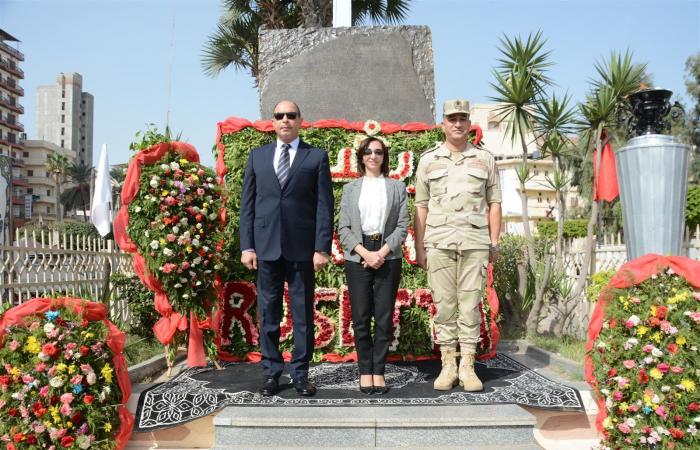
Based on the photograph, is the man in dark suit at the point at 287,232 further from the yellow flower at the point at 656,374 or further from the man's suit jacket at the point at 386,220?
the yellow flower at the point at 656,374

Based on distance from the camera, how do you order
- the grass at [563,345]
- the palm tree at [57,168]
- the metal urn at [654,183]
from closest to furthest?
A: 1. the metal urn at [654,183]
2. the grass at [563,345]
3. the palm tree at [57,168]

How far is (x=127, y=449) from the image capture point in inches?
143

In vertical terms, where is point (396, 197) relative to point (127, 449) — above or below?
above

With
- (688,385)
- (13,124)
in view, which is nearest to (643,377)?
(688,385)

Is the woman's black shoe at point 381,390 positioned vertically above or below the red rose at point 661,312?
below

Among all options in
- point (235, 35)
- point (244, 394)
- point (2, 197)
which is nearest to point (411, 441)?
point (244, 394)

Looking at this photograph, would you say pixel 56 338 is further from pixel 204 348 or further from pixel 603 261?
pixel 603 261

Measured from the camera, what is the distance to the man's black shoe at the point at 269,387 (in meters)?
3.91

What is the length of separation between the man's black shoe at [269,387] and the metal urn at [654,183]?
3.31m

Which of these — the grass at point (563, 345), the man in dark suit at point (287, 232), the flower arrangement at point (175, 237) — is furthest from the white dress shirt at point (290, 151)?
the grass at point (563, 345)

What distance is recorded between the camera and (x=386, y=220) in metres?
3.98

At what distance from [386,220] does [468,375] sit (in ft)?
4.29

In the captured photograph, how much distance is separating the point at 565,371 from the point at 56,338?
14.0 ft

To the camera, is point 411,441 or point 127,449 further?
point 127,449
